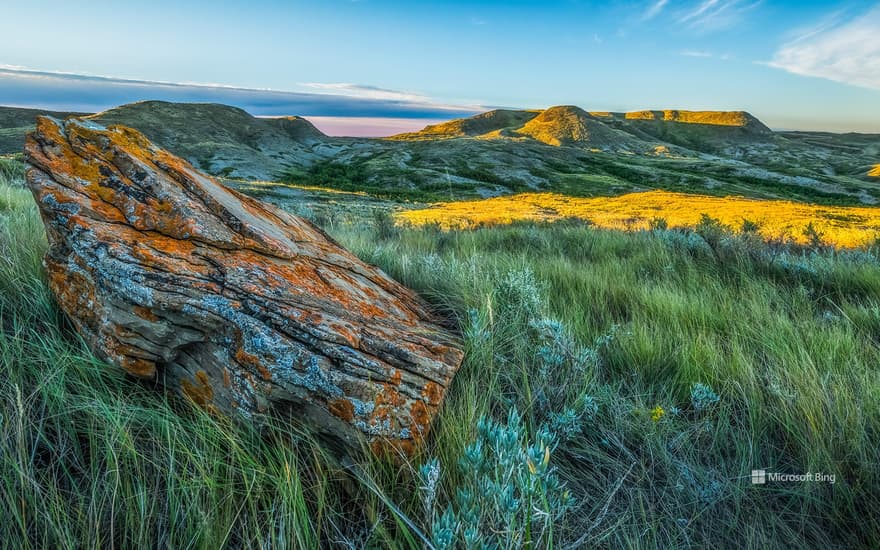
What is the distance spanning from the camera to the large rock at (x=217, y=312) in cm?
174

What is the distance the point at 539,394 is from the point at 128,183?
2593 millimetres

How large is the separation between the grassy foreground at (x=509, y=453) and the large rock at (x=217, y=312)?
132mm

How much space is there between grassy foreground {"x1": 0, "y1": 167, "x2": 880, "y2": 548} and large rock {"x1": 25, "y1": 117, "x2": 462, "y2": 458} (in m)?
0.13

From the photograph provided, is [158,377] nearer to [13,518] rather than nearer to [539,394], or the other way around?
[13,518]

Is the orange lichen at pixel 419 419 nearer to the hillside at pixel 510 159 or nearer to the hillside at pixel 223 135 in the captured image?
the hillside at pixel 510 159

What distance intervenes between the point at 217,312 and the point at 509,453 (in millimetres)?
1360

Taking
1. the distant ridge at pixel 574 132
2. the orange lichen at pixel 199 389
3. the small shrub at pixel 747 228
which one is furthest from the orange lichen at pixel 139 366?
the distant ridge at pixel 574 132

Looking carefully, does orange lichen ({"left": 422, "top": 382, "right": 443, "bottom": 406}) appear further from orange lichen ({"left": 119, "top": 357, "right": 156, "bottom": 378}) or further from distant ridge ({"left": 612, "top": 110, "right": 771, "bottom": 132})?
distant ridge ({"left": 612, "top": 110, "right": 771, "bottom": 132})

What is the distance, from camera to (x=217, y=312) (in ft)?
6.04

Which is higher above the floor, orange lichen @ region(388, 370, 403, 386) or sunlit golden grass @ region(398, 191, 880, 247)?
orange lichen @ region(388, 370, 403, 386)

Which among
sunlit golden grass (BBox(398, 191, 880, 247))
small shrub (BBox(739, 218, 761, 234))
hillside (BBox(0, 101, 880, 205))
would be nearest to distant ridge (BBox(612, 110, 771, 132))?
hillside (BBox(0, 101, 880, 205))

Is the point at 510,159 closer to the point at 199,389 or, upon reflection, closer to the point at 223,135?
the point at 223,135

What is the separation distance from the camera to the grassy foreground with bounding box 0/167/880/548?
1337 mm

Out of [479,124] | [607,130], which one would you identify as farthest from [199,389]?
[479,124]
